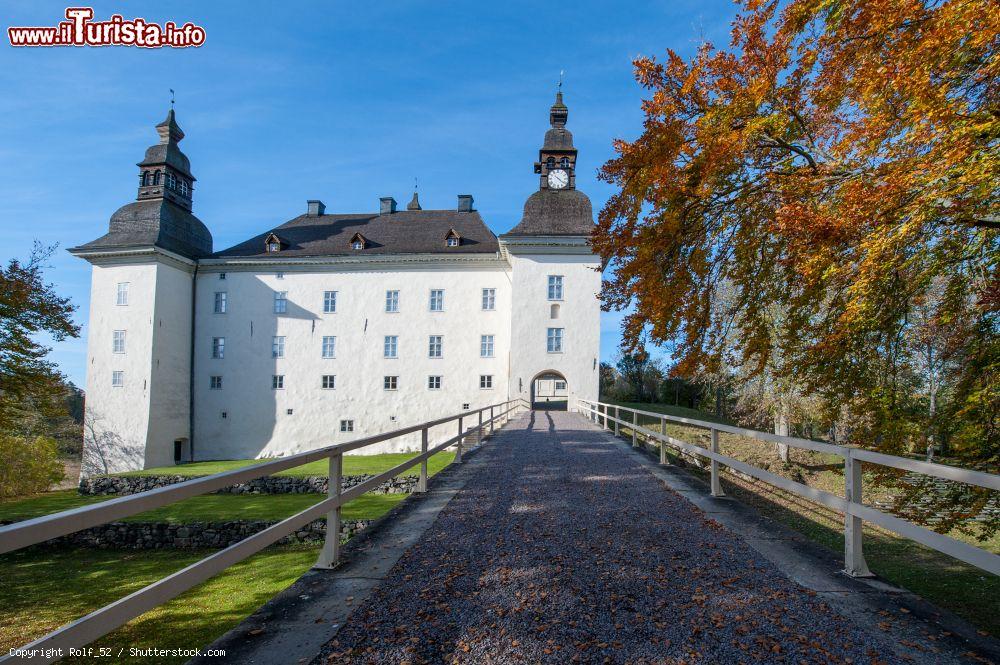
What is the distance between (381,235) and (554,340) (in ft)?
48.0

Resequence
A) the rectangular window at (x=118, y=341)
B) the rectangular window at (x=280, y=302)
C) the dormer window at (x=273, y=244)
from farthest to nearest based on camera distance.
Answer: the dormer window at (x=273, y=244) < the rectangular window at (x=280, y=302) < the rectangular window at (x=118, y=341)

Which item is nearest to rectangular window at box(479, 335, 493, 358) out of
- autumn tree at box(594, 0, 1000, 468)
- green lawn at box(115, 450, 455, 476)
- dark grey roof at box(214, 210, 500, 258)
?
dark grey roof at box(214, 210, 500, 258)

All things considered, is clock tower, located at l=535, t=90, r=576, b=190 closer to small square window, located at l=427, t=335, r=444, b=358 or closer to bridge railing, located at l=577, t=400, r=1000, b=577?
small square window, located at l=427, t=335, r=444, b=358

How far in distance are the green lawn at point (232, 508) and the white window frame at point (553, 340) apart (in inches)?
637

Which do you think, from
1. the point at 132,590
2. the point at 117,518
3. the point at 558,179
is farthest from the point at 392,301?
the point at 117,518

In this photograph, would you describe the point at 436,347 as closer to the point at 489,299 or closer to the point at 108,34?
the point at 489,299

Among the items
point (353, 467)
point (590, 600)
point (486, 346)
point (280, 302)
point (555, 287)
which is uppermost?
point (555, 287)

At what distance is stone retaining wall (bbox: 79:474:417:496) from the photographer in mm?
20281

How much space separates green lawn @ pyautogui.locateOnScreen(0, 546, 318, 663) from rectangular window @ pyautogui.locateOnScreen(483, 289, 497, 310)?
22067mm

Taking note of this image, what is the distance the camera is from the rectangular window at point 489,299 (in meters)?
35.8

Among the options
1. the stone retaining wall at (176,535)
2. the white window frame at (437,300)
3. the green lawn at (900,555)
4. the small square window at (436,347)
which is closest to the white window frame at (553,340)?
the small square window at (436,347)

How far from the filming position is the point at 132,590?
13312 millimetres

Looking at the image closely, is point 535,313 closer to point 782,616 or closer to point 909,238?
point 909,238

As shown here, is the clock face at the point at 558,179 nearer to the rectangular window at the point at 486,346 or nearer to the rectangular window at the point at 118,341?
the rectangular window at the point at 486,346
